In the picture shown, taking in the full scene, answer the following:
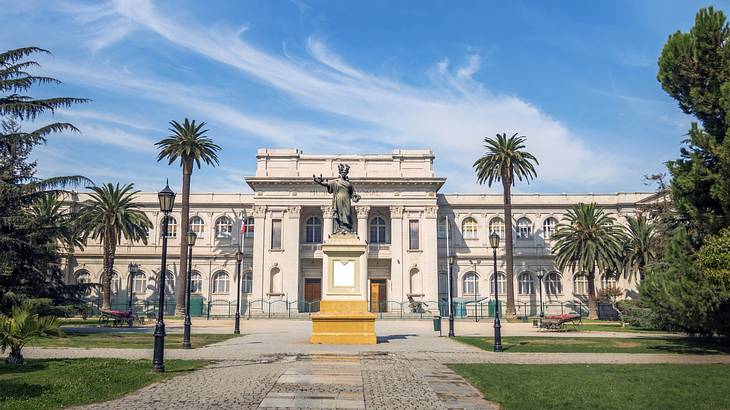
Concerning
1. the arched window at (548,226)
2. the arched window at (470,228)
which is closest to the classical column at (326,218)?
the arched window at (470,228)

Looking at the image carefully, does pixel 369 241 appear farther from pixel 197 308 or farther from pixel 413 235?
pixel 197 308

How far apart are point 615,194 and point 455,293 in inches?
803

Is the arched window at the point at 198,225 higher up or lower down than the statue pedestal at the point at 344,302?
higher up

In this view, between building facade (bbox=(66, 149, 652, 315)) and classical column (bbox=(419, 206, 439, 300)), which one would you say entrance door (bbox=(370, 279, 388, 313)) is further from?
classical column (bbox=(419, 206, 439, 300))

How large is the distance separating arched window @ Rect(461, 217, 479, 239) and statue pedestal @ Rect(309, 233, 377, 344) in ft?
142

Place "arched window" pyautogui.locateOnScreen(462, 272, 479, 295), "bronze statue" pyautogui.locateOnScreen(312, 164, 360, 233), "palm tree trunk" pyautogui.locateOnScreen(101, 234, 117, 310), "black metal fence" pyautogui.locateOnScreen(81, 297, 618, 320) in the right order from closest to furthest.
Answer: "bronze statue" pyautogui.locateOnScreen(312, 164, 360, 233), "palm tree trunk" pyautogui.locateOnScreen(101, 234, 117, 310), "black metal fence" pyautogui.locateOnScreen(81, 297, 618, 320), "arched window" pyautogui.locateOnScreen(462, 272, 479, 295)

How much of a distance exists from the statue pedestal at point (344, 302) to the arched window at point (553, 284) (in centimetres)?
4469

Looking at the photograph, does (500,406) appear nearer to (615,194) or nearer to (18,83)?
(18,83)

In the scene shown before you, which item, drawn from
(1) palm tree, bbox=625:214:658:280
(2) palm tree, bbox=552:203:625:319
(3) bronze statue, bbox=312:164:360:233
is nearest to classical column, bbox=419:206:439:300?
(2) palm tree, bbox=552:203:625:319

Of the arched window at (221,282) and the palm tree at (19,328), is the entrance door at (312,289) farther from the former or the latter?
the palm tree at (19,328)

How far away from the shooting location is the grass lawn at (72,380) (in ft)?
31.0

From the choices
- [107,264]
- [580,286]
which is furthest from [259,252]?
[580,286]

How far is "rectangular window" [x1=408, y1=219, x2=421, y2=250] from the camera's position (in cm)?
5775

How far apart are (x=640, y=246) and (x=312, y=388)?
44.5 m
